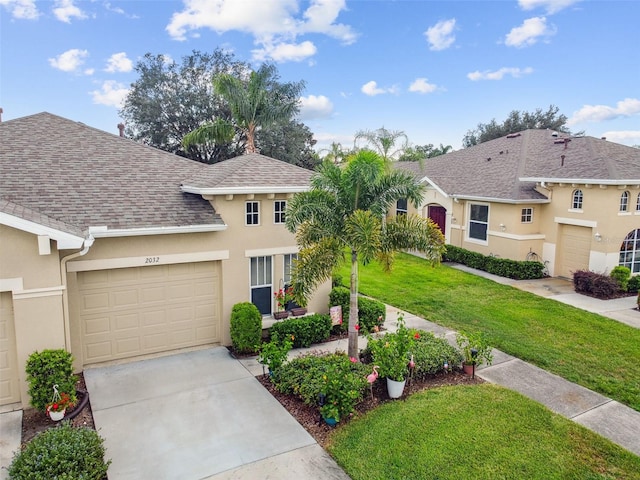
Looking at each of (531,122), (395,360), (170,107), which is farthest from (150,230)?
(531,122)

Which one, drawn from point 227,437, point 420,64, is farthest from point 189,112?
point 227,437

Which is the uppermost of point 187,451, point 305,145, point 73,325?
point 305,145

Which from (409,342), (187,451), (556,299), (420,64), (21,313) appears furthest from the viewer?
(420,64)

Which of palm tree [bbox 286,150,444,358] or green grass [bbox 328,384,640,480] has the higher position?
palm tree [bbox 286,150,444,358]

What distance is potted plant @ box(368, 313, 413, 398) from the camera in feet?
26.4

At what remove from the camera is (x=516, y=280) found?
704 inches

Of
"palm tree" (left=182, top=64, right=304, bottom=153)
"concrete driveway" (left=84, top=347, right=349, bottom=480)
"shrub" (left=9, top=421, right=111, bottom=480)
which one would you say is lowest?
"concrete driveway" (left=84, top=347, right=349, bottom=480)

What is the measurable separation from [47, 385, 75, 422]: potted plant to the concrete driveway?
55cm

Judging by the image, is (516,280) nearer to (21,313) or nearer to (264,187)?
(264,187)

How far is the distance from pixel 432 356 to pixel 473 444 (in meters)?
2.75

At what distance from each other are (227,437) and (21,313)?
14.7ft

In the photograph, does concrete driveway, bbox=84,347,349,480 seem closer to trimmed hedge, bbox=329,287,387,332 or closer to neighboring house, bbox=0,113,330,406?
neighboring house, bbox=0,113,330,406

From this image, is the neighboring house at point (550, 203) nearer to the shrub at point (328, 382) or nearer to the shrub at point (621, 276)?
the shrub at point (621, 276)

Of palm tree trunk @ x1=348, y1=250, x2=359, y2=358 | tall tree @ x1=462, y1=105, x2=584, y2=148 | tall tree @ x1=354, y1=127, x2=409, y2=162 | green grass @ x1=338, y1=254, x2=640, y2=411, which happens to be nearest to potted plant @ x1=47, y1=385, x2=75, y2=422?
palm tree trunk @ x1=348, y1=250, x2=359, y2=358
